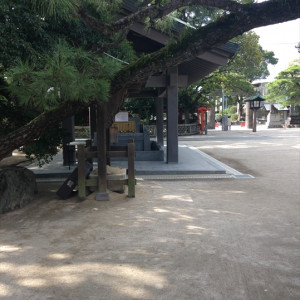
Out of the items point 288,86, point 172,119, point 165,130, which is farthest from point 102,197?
point 288,86

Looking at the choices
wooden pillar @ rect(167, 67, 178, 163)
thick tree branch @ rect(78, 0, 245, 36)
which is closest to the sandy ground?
thick tree branch @ rect(78, 0, 245, 36)

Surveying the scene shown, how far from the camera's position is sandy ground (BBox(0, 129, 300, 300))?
2.96 meters

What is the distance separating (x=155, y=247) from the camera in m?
3.93

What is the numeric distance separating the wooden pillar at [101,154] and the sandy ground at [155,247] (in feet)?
0.75

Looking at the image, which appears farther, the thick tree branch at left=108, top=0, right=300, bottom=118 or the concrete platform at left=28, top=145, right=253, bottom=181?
the concrete platform at left=28, top=145, right=253, bottom=181

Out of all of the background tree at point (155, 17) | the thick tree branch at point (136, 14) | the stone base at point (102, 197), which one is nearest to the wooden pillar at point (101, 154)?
the stone base at point (102, 197)

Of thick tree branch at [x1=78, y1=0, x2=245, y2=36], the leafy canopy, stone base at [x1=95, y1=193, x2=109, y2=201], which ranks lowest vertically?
stone base at [x1=95, y1=193, x2=109, y2=201]

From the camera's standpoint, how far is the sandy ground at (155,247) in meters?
2.96

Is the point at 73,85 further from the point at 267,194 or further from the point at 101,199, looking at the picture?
the point at 267,194

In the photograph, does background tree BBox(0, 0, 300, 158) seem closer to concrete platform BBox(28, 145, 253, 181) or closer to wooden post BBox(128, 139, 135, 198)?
wooden post BBox(128, 139, 135, 198)

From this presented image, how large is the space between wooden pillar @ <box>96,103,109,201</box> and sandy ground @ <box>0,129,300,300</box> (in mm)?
228

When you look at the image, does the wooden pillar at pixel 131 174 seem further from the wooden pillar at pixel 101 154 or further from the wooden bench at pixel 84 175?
the wooden pillar at pixel 101 154

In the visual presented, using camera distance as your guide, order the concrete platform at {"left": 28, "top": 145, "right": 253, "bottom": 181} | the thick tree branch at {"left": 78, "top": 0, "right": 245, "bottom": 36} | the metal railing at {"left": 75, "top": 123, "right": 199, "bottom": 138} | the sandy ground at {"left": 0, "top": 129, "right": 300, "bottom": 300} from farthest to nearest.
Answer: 1. the metal railing at {"left": 75, "top": 123, "right": 199, "bottom": 138}
2. the concrete platform at {"left": 28, "top": 145, "right": 253, "bottom": 181}
3. the thick tree branch at {"left": 78, "top": 0, "right": 245, "bottom": 36}
4. the sandy ground at {"left": 0, "top": 129, "right": 300, "bottom": 300}

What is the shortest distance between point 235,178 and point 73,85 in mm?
6081
